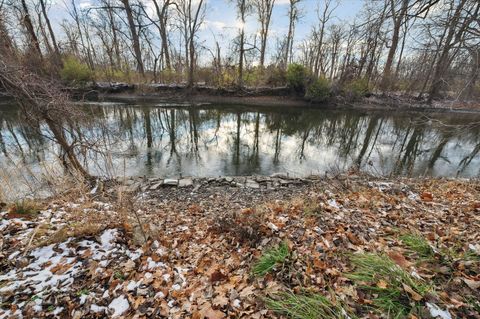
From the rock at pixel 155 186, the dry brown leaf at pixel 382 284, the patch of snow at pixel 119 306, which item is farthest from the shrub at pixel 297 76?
the patch of snow at pixel 119 306

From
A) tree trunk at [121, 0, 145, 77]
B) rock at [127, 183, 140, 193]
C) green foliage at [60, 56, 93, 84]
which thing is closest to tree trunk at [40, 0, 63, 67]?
green foliage at [60, 56, 93, 84]

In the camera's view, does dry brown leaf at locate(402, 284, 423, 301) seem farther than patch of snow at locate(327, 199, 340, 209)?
No

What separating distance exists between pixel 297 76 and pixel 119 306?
1999 centimetres

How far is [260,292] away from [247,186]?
12.9 feet

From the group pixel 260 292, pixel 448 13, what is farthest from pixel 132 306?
pixel 448 13

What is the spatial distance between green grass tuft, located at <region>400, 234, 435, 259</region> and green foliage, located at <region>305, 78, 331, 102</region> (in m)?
18.3

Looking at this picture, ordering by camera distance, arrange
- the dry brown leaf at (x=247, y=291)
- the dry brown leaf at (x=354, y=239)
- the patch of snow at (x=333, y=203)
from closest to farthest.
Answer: the dry brown leaf at (x=247, y=291) → the dry brown leaf at (x=354, y=239) → the patch of snow at (x=333, y=203)

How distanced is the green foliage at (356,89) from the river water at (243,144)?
174 inches

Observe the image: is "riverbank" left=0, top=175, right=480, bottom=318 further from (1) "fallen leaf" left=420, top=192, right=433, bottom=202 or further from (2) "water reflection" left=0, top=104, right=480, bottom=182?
(2) "water reflection" left=0, top=104, right=480, bottom=182

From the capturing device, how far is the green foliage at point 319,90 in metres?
18.5

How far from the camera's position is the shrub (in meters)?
18.7

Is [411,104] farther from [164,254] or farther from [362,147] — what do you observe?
[164,254]

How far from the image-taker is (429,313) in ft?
4.92

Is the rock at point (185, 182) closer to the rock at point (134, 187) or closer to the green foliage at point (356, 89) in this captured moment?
the rock at point (134, 187)
